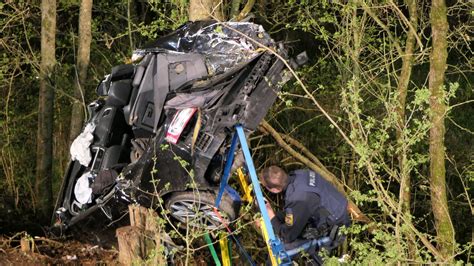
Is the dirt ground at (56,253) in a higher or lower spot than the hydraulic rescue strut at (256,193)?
lower

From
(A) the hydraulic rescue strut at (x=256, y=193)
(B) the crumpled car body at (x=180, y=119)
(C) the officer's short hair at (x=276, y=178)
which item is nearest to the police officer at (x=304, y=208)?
(C) the officer's short hair at (x=276, y=178)

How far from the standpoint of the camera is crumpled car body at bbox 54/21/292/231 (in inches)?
306

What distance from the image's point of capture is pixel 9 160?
14047mm

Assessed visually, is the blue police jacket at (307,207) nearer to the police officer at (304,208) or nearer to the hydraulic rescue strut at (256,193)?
the police officer at (304,208)

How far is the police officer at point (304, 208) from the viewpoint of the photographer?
8.41 m

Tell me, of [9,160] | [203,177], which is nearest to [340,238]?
[203,177]

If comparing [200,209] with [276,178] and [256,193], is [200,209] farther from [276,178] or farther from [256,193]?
[276,178]

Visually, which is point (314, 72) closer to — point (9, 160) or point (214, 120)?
point (9, 160)

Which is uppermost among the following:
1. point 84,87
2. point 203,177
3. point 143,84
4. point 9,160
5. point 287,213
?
point 143,84

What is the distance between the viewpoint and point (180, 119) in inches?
306

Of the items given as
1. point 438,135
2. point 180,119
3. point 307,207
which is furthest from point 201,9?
point 438,135

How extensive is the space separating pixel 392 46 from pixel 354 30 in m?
0.59

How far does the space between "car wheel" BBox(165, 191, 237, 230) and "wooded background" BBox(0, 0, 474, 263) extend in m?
2.00

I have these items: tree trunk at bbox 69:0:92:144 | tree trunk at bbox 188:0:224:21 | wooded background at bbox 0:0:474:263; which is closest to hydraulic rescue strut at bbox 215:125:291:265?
wooded background at bbox 0:0:474:263
